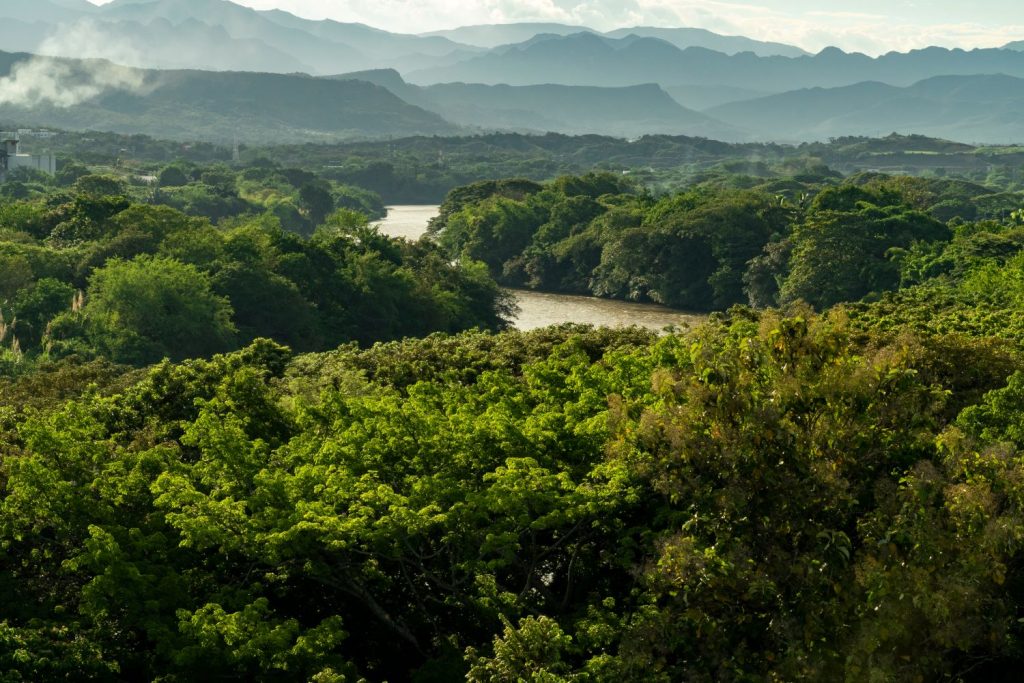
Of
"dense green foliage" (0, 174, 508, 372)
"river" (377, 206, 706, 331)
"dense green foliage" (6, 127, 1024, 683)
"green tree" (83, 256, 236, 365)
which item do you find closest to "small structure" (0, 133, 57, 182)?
"dense green foliage" (0, 174, 508, 372)

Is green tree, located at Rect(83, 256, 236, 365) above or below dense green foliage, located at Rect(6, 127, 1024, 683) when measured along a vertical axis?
below

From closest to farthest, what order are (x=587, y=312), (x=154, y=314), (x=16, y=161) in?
(x=154, y=314)
(x=587, y=312)
(x=16, y=161)

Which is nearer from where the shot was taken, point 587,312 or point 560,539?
point 560,539

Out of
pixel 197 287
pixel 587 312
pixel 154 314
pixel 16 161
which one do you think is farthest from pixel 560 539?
pixel 16 161

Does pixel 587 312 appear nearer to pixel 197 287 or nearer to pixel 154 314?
pixel 197 287

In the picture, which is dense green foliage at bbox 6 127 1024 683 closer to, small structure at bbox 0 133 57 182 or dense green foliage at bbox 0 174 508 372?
dense green foliage at bbox 0 174 508 372

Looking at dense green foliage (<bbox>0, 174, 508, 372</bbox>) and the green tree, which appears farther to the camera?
dense green foliage (<bbox>0, 174, 508, 372</bbox>)

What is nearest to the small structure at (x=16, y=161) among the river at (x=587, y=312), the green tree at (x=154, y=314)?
the river at (x=587, y=312)

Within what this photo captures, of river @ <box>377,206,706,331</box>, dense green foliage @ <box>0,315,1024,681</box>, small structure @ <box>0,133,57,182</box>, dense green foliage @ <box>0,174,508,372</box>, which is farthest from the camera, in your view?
small structure @ <box>0,133,57,182</box>

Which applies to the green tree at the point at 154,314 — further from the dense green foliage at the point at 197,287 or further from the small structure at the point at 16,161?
the small structure at the point at 16,161
